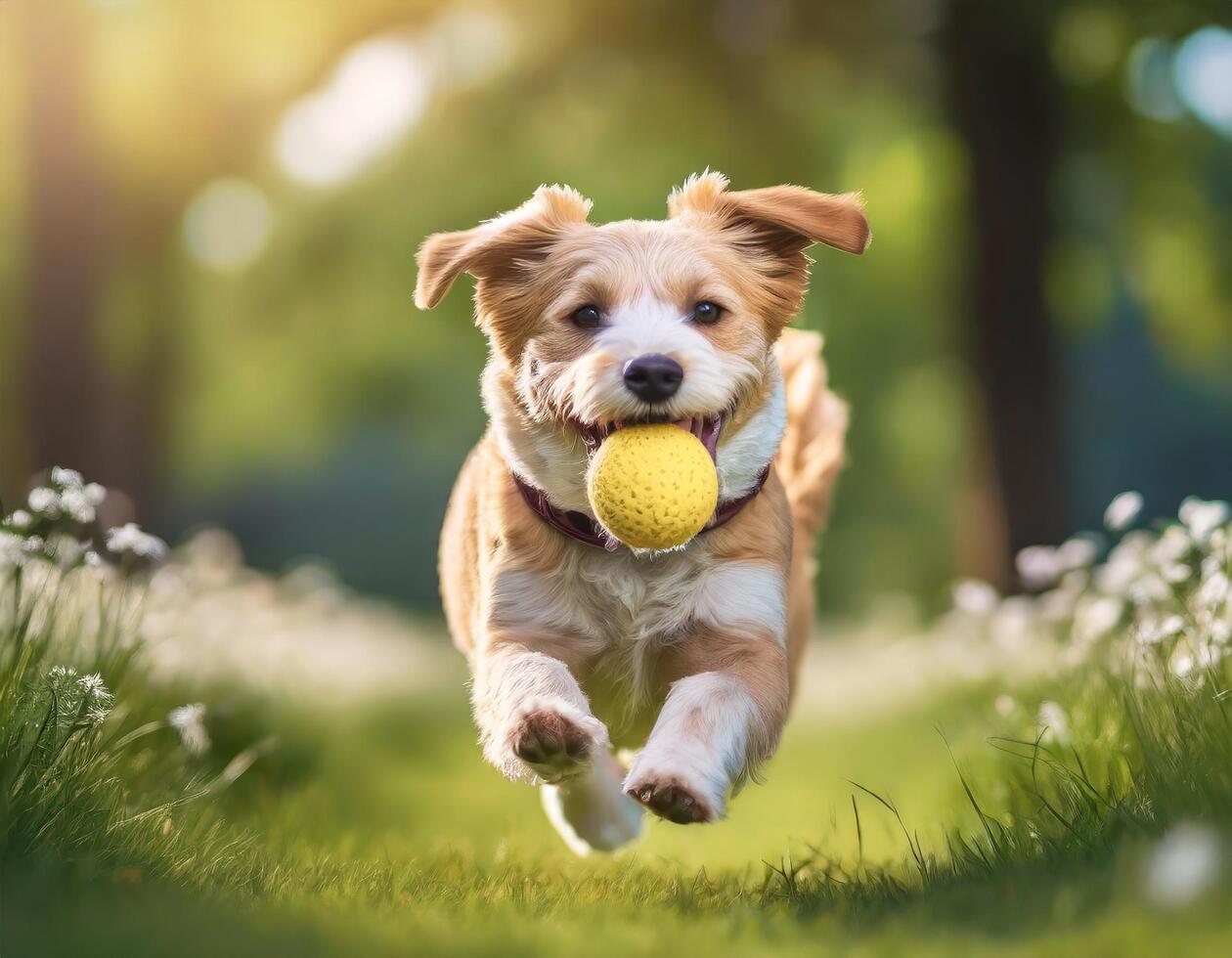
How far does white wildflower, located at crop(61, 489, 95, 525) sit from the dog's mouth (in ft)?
4.58

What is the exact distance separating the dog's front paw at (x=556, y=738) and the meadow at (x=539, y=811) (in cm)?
37

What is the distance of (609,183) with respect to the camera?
43.0ft

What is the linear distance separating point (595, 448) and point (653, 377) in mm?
373

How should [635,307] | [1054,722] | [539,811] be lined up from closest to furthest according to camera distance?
[635,307]
[1054,722]
[539,811]

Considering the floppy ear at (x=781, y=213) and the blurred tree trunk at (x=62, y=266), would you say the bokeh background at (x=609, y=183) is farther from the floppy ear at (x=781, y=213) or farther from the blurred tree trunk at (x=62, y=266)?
the floppy ear at (x=781, y=213)

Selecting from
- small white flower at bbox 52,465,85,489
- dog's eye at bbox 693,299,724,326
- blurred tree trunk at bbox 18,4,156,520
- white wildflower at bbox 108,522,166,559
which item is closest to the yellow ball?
dog's eye at bbox 693,299,724,326

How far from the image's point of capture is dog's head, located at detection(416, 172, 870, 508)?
12.1 feet

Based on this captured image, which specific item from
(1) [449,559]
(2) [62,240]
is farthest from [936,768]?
(2) [62,240]

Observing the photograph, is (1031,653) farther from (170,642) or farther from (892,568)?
(892,568)

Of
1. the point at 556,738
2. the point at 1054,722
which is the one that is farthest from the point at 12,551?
the point at 1054,722

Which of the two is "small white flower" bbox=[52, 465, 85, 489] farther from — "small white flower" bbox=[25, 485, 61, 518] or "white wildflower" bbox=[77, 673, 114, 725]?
"white wildflower" bbox=[77, 673, 114, 725]

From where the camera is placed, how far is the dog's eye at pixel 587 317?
4.03 metres

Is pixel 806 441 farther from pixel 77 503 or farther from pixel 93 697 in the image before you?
pixel 93 697

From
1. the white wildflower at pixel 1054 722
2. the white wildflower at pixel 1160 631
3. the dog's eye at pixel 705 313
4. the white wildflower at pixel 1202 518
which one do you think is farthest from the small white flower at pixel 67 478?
the white wildflower at pixel 1202 518
